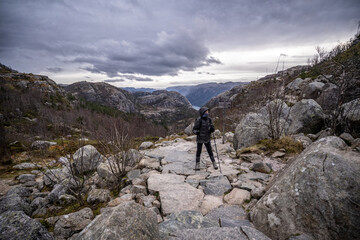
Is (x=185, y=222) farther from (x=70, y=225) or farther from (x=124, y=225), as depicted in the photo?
(x=70, y=225)

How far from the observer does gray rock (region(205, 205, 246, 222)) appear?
344cm

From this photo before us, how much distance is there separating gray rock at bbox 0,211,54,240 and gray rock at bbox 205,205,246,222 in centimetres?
322

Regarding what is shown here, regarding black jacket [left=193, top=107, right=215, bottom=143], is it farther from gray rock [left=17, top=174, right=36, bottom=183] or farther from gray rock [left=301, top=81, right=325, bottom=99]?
gray rock [left=301, top=81, right=325, bottom=99]

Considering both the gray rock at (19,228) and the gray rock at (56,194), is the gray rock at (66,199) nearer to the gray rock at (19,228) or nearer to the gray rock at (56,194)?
the gray rock at (56,194)

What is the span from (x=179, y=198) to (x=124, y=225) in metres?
2.52

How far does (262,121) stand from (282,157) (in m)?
3.01

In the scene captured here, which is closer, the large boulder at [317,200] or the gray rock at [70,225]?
the large boulder at [317,200]

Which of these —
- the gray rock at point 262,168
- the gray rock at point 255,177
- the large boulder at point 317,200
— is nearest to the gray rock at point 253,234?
the large boulder at point 317,200

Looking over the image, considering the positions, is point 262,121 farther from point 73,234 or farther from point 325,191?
point 73,234

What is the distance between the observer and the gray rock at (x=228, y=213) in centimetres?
344

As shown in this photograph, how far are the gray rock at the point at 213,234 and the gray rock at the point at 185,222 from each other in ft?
1.25

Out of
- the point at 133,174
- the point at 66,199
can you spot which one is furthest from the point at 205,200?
the point at 66,199

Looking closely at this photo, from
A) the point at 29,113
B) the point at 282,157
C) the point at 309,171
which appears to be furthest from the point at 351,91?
the point at 29,113

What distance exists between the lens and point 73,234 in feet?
11.1
